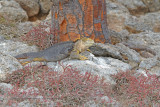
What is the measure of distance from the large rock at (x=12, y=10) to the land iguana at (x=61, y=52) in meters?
3.29

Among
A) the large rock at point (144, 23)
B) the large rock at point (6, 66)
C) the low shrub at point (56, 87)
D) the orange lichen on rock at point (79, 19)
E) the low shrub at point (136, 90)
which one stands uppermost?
the orange lichen on rock at point (79, 19)

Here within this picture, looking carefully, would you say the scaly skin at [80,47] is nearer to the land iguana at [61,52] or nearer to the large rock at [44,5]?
the land iguana at [61,52]

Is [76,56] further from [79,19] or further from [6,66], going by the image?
[6,66]

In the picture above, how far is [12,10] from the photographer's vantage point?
26.0 ft

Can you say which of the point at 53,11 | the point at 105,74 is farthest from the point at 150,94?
the point at 53,11

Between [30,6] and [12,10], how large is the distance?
1.10m

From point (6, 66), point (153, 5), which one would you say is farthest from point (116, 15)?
point (6, 66)

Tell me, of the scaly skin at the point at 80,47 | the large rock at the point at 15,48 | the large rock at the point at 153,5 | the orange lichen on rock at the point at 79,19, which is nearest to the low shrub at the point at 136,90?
the scaly skin at the point at 80,47

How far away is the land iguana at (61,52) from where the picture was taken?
4656 mm

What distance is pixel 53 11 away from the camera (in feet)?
17.0

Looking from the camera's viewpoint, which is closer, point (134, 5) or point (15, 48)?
point (15, 48)

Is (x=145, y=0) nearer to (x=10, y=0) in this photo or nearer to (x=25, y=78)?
(x=10, y=0)

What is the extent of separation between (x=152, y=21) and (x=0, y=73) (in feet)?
23.0

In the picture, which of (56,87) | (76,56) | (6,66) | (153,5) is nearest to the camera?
(56,87)
